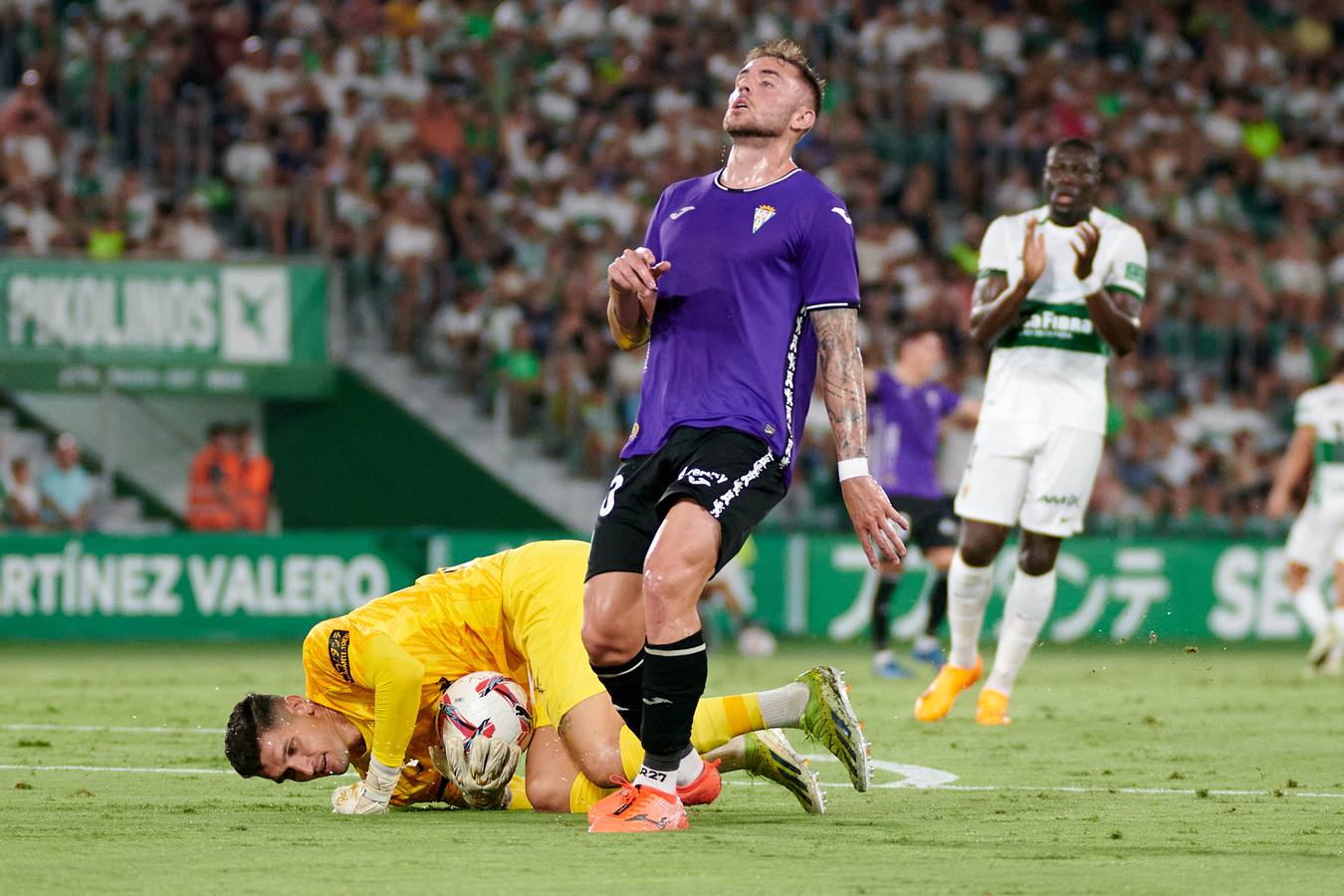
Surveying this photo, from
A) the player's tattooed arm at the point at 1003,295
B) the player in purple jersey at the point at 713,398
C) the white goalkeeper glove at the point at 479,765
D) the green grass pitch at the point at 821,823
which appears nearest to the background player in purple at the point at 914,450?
the green grass pitch at the point at 821,823

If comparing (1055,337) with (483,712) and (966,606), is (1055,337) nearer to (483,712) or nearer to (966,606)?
(966,606)

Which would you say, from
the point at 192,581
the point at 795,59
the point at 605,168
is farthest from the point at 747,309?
the point at 605,168

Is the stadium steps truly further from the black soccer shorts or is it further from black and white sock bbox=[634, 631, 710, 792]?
black and white sock bbox=[634, 631, 710, 792]

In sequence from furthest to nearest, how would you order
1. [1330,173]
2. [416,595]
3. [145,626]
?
[1330,173], [145,626], [416,595]

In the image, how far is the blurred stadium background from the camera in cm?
1866

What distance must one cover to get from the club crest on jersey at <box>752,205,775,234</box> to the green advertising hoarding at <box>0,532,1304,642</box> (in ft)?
38.2

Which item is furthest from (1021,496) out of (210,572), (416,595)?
(210,572)

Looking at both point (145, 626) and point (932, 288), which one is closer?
point (145, 626)

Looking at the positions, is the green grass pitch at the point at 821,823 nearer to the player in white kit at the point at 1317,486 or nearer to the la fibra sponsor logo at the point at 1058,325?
the la fibra sponsor logo at the point at 1058,325

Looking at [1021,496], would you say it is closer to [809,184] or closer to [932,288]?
[809,184]

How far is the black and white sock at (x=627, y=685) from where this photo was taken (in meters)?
6.56

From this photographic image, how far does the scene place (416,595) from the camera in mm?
7324

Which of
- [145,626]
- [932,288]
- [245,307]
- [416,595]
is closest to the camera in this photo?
[416,595]

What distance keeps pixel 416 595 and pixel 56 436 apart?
43.8ft
